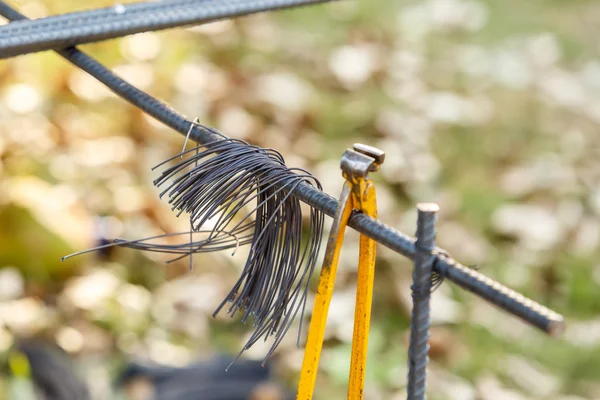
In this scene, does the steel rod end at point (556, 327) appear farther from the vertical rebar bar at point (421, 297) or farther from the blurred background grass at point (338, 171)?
the blurred background grass at point (338, 171)

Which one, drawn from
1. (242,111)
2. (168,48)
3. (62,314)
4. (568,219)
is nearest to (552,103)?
(568,219)

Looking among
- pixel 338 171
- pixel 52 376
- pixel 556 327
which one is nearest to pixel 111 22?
pixel 556 327

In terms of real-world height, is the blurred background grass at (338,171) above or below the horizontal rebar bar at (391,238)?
above

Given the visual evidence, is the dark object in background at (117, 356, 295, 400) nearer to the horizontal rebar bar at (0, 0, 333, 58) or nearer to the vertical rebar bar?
the horizontal rebar bar at (0, 0, 333, 58)

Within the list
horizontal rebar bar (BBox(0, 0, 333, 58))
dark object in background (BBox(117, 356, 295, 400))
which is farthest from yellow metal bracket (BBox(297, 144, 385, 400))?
dark object in background (BBox(117, 356, 295, 400))

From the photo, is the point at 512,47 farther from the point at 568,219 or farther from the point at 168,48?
the point at 168,48

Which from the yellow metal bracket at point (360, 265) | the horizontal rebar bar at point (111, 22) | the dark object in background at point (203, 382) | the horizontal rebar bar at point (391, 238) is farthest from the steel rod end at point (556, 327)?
the dark object in background at point (203, 382)
